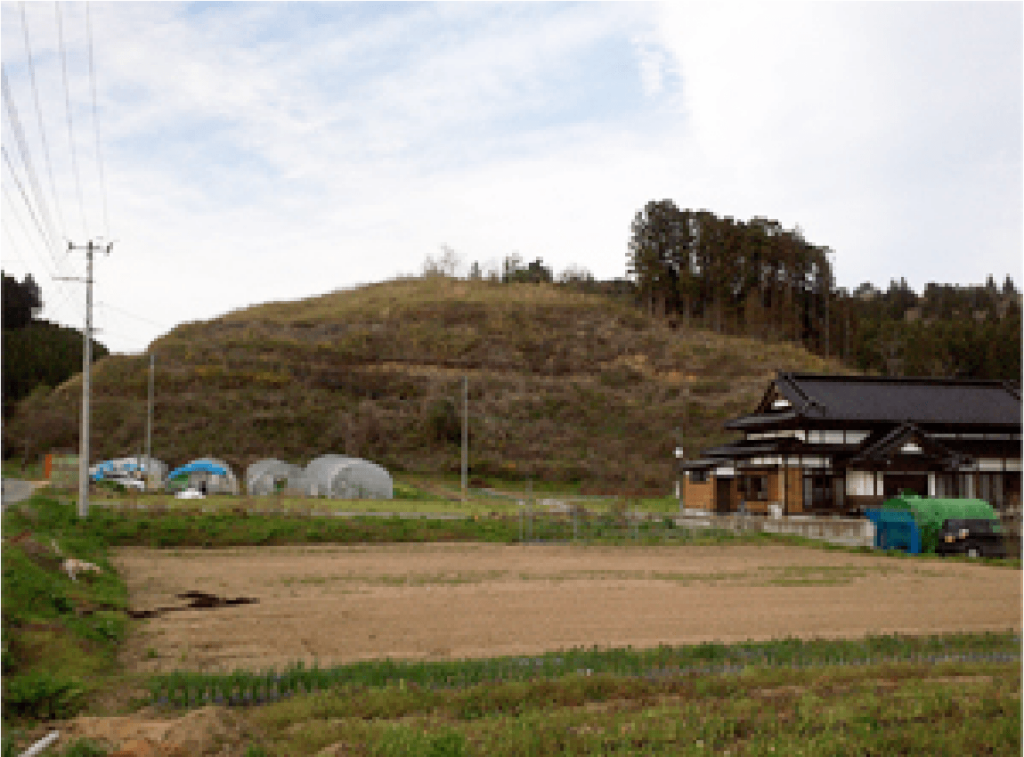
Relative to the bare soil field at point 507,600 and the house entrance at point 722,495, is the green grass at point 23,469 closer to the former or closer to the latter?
the bare soil field at point 507,600

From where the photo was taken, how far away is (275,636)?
37.5 ft

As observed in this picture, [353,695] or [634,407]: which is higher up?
[634,407]

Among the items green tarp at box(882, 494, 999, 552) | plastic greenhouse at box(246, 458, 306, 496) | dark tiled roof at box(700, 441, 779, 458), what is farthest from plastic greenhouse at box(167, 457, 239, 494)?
green tarp at box(882, 494, 999, 552)

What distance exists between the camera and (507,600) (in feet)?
48.4

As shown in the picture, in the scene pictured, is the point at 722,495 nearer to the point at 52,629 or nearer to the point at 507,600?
the point at 507,600

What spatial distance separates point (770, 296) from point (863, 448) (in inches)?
1920

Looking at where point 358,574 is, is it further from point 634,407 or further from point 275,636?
point 634,407

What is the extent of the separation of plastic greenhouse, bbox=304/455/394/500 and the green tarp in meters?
22.7

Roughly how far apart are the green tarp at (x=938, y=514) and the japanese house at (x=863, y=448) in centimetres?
580

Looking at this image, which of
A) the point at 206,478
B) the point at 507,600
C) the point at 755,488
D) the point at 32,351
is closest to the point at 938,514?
the point at 755,488

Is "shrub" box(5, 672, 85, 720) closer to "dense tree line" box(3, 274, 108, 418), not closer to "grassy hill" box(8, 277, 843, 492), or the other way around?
"grassy hill" box(8, 277, 843, 492)

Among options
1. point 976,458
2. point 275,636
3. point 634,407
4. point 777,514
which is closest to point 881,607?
point 275,636

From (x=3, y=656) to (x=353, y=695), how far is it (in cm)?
396

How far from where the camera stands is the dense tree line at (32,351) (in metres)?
56.2
